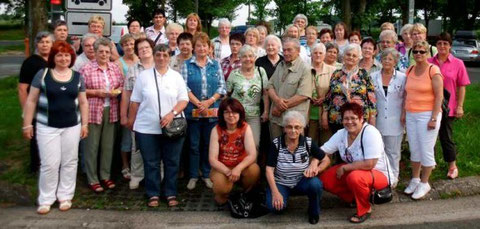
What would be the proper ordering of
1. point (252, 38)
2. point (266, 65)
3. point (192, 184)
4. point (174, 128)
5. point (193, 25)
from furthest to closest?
1. point (193, 25)
2. point (252, 38)
3. point (266, 65)
4. point (192, 184)
5. point (174, 128)

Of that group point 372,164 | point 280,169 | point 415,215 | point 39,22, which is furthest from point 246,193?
point 39,22

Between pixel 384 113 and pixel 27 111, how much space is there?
408 centimetres

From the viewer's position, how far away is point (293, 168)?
512 centimetres

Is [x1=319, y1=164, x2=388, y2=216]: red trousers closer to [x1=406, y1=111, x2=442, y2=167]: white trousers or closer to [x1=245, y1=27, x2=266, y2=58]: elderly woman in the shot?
[x1=406, y1=111, x2=442, y2=167]: white trousers

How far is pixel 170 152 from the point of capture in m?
5.48

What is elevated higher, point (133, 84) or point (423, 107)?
point (133, 84)

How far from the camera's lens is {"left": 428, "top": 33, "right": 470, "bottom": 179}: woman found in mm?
5945

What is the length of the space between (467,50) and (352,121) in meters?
23.3

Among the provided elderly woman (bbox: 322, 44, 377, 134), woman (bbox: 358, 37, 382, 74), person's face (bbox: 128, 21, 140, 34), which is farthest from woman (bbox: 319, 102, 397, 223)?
person's face (bbox: 128, 21, 140, 34)

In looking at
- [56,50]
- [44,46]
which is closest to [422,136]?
[56,50]

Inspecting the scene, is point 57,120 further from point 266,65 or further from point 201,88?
point 266,65

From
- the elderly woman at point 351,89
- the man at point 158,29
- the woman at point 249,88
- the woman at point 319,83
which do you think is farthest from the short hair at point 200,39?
the man at point 158,29

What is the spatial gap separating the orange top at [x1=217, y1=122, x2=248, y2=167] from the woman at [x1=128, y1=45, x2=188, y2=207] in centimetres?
50

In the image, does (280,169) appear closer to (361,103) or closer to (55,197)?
(361,103)
